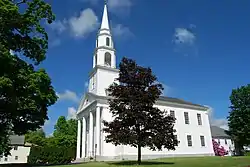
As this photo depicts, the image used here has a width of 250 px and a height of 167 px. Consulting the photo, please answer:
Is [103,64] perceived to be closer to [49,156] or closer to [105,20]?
[105,20]

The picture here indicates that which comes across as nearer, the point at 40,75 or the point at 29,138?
the point at 40,75

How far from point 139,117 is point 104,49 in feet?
83.8

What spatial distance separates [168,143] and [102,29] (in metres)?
30.5

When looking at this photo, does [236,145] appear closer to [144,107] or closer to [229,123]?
[229,123]

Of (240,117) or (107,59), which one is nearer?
(107,59)

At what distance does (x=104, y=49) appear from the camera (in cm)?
4347

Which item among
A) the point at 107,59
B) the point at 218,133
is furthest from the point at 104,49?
the point at 218,133

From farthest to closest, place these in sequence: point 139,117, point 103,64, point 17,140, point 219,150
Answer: point 17,140
point 219,150
point 103,64
point 139,117

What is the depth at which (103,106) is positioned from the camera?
38719mm

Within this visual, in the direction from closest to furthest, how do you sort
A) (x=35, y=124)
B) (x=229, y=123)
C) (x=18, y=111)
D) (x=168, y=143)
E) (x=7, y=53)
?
1. (x=7, y=53)
2. (x=168, y=143)
3. (x=18, y=111)
4. (x=35, y=124)
5. (x=229, y=123)

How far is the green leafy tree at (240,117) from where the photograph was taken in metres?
54.3

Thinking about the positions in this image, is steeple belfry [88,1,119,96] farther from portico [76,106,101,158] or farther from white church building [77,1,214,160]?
portico [76,106,101,158]

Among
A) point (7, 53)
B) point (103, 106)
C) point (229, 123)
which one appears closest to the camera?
point (7, 53)

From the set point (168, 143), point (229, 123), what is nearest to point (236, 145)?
point (229, 123)
